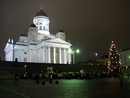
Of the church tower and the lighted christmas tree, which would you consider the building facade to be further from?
the church tower

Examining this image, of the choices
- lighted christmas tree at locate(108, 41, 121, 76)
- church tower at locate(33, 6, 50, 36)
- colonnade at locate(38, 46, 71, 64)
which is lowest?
lighted christmas tree at locate(108, 41, 121, 76)

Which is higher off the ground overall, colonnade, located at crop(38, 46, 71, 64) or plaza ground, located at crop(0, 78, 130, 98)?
colonnade, located at crop(38, 46, 71, 64)

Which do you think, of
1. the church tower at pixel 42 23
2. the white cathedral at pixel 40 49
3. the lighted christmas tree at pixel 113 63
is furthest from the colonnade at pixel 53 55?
the lighted christmas tree at pixel 113 63

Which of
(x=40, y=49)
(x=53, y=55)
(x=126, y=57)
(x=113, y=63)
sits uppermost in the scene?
(x=40, y=49)

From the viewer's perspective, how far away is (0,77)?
3522cm

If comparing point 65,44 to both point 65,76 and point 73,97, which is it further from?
point 73,97

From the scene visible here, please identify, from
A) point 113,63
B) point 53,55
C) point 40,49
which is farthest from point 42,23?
point 113,63

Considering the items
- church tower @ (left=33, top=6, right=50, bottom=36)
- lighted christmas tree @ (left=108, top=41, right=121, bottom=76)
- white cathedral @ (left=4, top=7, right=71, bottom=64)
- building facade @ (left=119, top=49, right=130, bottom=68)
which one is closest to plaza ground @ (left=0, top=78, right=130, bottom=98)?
lighted christmas tree @ (left=108, top=41, right=121, bottom=76)

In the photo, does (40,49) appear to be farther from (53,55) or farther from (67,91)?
(67,91)

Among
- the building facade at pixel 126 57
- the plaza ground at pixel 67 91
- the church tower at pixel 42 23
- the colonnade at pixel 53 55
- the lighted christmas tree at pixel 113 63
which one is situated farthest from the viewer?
the building facade at pixel 126 57

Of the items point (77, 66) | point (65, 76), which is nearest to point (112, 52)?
point (77, 66)

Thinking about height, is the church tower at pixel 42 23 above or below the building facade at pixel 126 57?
above

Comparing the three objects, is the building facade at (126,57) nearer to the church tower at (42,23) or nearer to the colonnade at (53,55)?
the colonnade at (53,55)

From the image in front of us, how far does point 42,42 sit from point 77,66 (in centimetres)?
1881
